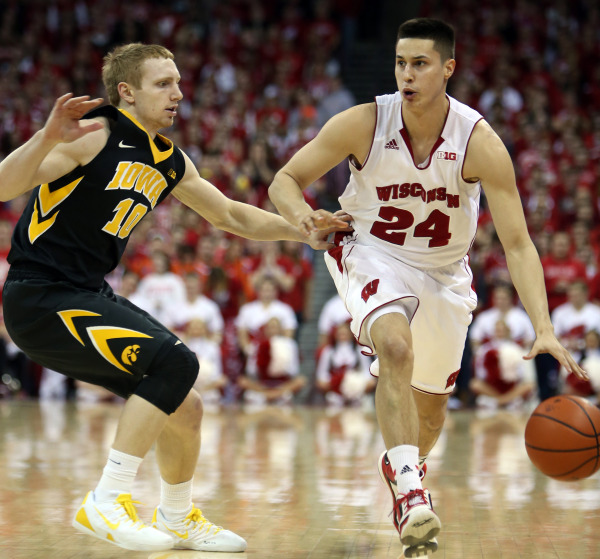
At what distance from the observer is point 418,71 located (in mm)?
4516

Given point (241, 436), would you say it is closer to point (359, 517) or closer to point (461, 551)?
point (359, 517)

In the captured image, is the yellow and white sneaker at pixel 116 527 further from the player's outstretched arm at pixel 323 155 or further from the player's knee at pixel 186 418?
the player's outstretched arm at pixel 323 155

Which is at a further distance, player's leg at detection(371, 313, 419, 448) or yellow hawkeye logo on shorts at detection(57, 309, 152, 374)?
player's leg at detection(371, 313, 419, 448)

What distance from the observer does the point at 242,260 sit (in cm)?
1345

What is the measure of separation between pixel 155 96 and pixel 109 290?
913mm

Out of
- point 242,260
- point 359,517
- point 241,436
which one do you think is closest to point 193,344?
point 242,260

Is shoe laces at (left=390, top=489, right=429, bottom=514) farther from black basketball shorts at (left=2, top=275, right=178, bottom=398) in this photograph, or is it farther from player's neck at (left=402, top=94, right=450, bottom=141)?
player's neck at (left=402, top=94, right=450, bottom=141)

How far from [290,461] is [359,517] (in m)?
2.28

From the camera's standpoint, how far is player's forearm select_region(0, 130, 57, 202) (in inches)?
148

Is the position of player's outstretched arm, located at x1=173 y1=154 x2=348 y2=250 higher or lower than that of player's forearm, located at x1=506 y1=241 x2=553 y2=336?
higher

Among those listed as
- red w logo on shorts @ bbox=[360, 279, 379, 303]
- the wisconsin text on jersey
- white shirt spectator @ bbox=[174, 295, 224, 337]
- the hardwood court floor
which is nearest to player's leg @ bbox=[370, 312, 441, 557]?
red w logo on shorts @ bbox=[360, 279, 379, 303]

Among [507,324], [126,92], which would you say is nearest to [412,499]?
[126,92]

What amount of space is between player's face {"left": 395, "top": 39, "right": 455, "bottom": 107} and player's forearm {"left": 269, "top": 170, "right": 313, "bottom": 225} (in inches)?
26.9

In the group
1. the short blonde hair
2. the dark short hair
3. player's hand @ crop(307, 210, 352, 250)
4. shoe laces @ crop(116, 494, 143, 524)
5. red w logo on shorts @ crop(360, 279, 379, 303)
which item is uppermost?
the dark short hair
